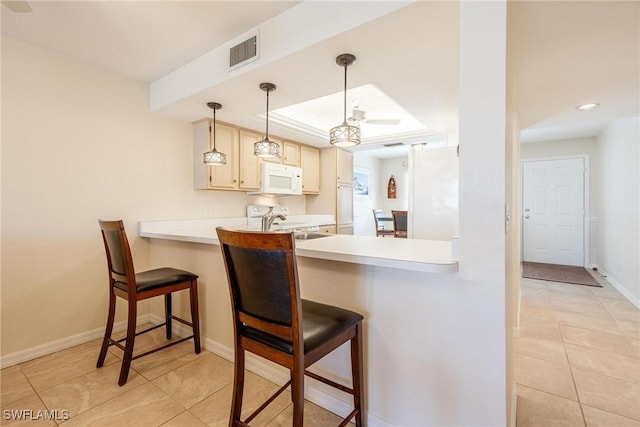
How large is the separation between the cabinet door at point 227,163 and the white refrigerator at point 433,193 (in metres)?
2.11

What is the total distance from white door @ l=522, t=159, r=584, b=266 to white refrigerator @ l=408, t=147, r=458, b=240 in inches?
137

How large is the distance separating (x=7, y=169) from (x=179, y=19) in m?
1.68

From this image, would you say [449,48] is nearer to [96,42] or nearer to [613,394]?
[613,394]

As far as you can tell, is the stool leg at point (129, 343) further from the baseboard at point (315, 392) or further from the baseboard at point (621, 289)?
the baseboard at point (621, 289)

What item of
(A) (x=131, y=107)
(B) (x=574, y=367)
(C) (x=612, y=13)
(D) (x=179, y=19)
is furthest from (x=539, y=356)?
(A) (x=131, y=107)

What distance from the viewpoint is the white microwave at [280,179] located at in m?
3.63

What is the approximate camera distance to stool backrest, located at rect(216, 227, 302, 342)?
1.05 m

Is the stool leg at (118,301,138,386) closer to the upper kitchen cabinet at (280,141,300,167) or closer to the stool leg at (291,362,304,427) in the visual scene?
the stool leg at (291,362,304,427)

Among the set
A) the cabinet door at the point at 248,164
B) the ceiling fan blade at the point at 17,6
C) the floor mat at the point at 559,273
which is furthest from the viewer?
the floor mat at the point at 559,273

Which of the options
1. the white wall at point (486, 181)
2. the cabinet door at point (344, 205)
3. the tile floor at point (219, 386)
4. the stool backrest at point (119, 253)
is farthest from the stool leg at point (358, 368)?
the cabinet door at point (344, 205)

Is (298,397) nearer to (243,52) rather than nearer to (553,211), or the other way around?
(243,52)

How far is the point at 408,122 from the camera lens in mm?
4254

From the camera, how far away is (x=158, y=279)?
6.72 ft

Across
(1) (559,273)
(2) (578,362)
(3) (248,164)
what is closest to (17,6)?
(3) (248,164)
